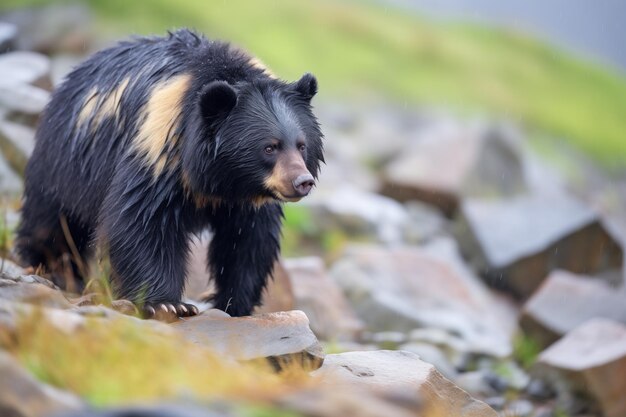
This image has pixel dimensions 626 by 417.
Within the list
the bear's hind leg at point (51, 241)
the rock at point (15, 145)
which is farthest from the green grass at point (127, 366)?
the rock at point (15, 145)

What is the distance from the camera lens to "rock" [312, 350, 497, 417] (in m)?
5.50

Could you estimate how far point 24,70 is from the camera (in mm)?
10898

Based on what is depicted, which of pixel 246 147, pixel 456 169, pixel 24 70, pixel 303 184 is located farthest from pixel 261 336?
pixel 456 169

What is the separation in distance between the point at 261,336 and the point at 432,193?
33.2 feet

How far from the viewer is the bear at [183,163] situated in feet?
21.4

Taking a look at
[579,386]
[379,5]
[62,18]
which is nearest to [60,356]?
[579,386]

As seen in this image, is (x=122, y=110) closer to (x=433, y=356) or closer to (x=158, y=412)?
(x=433, y=356)

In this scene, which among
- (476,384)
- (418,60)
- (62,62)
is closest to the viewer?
(476,384)

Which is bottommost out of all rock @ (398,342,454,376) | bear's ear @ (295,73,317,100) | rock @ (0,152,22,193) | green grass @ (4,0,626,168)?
rock @ (398,342,454,376)

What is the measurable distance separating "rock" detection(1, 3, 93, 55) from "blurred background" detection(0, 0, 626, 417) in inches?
1.4

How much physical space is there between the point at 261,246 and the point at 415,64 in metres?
19.7


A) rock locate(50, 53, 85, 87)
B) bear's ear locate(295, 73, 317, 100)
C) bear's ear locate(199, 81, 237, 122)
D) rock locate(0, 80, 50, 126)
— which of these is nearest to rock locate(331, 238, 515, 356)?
rock locate(0, 80, 50, 126)

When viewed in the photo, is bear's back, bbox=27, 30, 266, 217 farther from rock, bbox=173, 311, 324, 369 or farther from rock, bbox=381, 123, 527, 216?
rock, bbox=381, 123, 527, 216

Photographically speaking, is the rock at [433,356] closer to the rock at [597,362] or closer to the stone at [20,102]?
the rock at [597,362]
